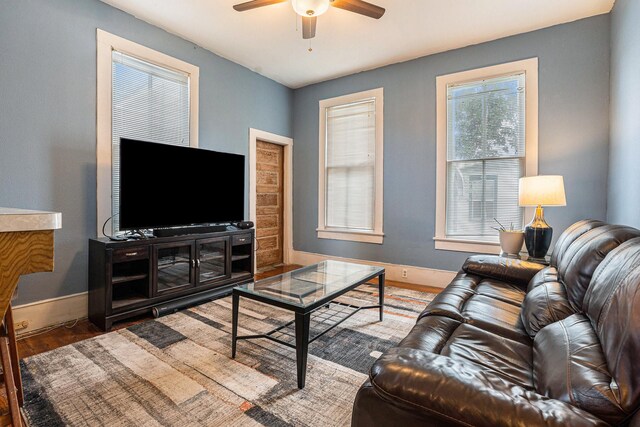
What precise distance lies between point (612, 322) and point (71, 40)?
3.97 m

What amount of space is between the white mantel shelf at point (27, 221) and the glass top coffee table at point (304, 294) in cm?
124

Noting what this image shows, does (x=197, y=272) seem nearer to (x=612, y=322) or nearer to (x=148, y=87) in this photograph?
(x=148, y=87)

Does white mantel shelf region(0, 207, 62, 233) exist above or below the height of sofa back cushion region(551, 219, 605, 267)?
above

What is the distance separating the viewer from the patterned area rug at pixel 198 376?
1.60 m

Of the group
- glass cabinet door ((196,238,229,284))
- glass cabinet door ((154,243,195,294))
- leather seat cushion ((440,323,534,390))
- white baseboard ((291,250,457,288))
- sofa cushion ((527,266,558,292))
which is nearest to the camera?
leather seat cushion ((440,323,534,390))

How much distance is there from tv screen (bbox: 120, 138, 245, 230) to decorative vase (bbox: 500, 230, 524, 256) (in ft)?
9.52

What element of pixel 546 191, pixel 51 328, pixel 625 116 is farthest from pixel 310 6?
pixel 51 328

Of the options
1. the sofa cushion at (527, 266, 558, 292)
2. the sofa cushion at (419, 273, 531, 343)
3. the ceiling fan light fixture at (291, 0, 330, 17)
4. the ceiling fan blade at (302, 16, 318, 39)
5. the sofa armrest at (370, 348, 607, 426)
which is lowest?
the sofa cushion at (419, 273, 531, 343)

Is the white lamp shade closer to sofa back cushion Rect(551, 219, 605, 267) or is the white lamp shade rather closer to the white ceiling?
sofa back cushion Rect(551, 219, 605, 267)

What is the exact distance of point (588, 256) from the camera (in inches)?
62.2

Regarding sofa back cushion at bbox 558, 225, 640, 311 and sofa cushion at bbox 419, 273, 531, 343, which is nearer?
sofa back cushion at bbox 558, 225, 640, 311

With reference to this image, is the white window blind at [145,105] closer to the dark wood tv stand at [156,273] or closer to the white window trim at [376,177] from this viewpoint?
the dark wood tv stand at [156,273]

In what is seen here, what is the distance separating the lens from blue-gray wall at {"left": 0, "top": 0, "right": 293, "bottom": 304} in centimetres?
247

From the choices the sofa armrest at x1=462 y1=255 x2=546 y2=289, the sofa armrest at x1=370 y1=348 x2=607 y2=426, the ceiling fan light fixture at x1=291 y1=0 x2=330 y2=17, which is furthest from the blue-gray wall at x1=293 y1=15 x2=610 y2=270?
the sofa armrest at x1=370 y1=348 x2=607 y2=426
